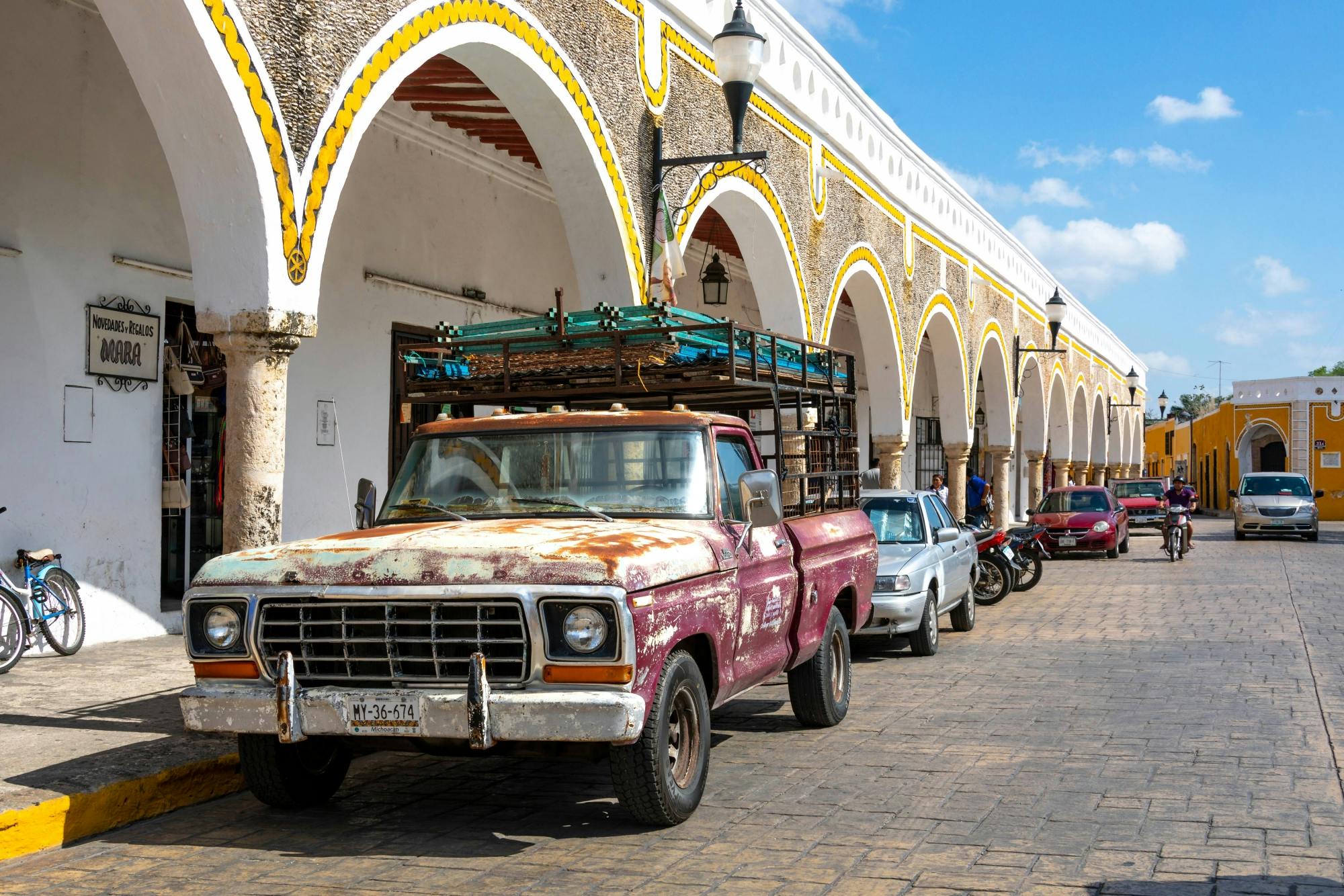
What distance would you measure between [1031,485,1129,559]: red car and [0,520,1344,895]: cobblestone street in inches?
596

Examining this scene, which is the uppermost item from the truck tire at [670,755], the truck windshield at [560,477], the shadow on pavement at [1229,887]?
the truck windshield at [560,477]

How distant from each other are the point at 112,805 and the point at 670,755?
2.39 m

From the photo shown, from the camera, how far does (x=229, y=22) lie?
7406 millimetres

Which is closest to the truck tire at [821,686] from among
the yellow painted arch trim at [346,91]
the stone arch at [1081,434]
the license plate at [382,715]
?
the license plate at [382,715]

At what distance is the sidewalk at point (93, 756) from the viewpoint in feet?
18.2

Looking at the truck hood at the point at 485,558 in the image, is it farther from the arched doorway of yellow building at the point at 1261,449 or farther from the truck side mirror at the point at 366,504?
the arched doorway of yellow building at the point at 1261,449

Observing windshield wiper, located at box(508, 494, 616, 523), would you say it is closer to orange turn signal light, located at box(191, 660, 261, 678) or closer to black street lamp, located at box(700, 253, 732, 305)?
orange turn signal light, located at box(191, 660, 261, 678)

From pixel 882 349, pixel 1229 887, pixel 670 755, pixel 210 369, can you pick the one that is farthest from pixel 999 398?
pixel 1229 887

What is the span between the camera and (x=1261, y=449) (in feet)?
206

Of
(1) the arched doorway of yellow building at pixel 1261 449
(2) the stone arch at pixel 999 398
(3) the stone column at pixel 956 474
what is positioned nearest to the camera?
(3) the stone column at pixel 956 474

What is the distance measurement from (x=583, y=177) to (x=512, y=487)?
18.4 ft

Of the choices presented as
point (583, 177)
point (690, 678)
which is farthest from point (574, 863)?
point (583, 177)

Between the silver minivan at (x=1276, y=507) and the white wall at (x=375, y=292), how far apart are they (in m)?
22.2

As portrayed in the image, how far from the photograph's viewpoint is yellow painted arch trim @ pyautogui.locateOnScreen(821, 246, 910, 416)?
16.9m
